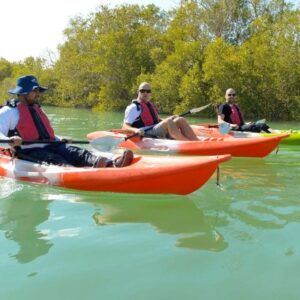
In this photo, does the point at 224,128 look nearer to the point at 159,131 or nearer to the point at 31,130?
the point at 159,131

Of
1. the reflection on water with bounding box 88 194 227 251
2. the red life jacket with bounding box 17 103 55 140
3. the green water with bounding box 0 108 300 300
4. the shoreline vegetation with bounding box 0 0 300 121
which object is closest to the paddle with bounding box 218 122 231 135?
the green water with bounding box 0 108 300 300

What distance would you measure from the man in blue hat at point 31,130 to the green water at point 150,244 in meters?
0.33

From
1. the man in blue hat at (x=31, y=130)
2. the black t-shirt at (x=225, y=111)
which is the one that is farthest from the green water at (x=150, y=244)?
the black t-shirt at (x=225, y=111)

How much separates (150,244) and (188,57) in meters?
16.8

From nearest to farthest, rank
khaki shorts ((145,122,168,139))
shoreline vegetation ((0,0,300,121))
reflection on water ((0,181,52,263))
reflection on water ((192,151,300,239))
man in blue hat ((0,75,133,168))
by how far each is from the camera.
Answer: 1. reflection on water ((0,181,52,263))
2. reflection on water ((192,151,300,239))
3. man in blue hat ((0,75,133,168))
4. khaki shorts ((145,122,168,139))
5. shoreline vegetation ((0,0,300,121))

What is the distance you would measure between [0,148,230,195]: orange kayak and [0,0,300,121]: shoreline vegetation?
534 inches

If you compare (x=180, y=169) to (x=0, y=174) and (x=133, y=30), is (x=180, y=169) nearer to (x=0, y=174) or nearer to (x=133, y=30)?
(x=0, y=174)

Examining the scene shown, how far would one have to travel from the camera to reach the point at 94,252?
2.88m

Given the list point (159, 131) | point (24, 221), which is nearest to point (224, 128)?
point (159, 131)

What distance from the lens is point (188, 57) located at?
755 inches

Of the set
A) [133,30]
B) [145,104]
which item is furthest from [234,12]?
[145,104]

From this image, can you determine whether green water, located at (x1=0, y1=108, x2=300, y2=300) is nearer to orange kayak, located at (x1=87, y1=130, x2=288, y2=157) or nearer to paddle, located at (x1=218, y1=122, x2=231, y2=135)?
orange kayak, located at (x1=87, y1=130, x2=288, y2=157)

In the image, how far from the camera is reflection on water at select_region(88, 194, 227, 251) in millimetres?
3102

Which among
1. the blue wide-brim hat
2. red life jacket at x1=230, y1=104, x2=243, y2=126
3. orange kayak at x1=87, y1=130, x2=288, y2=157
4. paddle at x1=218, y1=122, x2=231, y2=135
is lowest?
orange kayak at x1=87, y1=130, x2=288, y2=157
